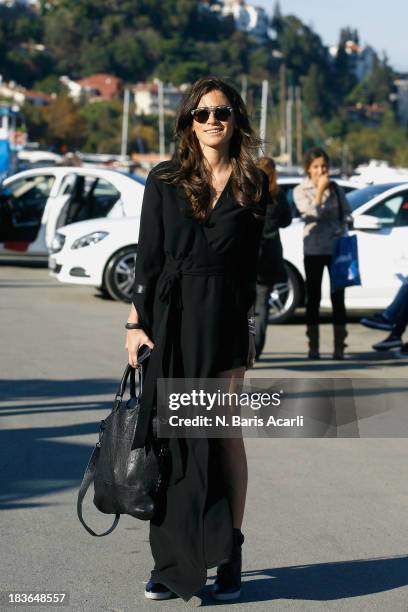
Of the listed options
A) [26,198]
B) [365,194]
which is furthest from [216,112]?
[26,198]

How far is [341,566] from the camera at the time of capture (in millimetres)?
5113

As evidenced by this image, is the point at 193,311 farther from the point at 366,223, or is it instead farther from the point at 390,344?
the point at 366,223

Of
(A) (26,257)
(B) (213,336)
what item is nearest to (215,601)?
(B) (213,336)

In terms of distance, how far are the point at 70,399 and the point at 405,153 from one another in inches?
6793

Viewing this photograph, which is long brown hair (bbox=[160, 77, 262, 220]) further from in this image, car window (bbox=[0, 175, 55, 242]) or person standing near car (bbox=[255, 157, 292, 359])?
car window (bbox=[0, 175, 55, 242])

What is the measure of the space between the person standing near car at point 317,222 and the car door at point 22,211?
876 centimetres

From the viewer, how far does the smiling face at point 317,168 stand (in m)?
10.8

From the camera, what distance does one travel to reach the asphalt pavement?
188 inches

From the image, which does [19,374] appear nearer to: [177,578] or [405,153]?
[177,578]

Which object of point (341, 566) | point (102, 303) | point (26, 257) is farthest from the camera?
point (26, 257)

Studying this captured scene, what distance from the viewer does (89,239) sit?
49.7 feet

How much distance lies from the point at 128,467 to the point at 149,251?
770 mm

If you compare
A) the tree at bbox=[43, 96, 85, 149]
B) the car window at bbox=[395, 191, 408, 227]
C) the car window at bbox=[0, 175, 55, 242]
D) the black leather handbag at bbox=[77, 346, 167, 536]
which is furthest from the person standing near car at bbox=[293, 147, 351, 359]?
the tree at bbox=[43, 96, 85, 149]

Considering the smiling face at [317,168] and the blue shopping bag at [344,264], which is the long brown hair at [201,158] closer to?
the smiling face at [317,168]
